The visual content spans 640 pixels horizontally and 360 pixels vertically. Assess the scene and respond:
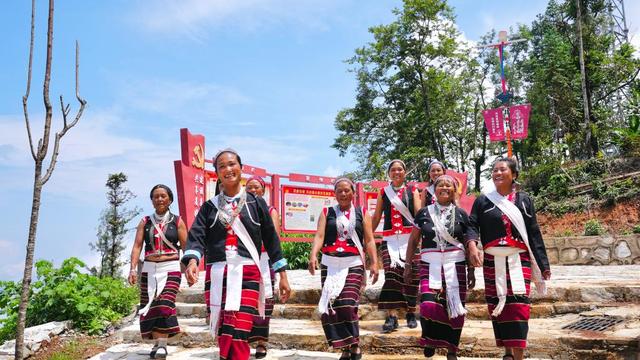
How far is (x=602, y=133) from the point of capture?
25484 mm

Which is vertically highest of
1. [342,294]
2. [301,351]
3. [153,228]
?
[153,228]

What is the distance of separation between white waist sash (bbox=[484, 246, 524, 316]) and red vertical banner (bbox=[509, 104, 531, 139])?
52.9 feet

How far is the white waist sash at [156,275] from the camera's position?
18.8 feet

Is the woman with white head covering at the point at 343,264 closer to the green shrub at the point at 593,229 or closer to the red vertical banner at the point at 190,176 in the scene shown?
the red vertical banner at the point at 190,176

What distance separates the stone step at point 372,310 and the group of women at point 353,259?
2.68ft

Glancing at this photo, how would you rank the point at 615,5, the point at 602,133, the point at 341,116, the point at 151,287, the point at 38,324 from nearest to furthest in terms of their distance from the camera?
the point at 151,287, the point at 38,324, the point at 602,133, the point at 615,5, the point at 341,116

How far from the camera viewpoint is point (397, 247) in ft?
20.2

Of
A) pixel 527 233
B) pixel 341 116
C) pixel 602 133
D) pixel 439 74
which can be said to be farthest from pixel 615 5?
pixel 527 233

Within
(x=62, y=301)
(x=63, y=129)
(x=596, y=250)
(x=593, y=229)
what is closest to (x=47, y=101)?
(x=63, y=129)

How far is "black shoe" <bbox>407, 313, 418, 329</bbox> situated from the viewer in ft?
19.7

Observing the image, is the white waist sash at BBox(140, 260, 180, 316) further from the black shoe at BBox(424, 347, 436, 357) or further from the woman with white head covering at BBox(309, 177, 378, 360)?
the black shoe at BBox(424, 347, 436, 357)

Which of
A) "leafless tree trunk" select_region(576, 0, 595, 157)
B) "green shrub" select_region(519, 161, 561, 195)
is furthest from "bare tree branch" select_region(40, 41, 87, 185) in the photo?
"leafless tree trunk" select_region(576, 0, 595, 157)

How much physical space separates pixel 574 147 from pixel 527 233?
23.6 meters

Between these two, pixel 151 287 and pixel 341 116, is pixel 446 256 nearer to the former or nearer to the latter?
pixel 151 287
